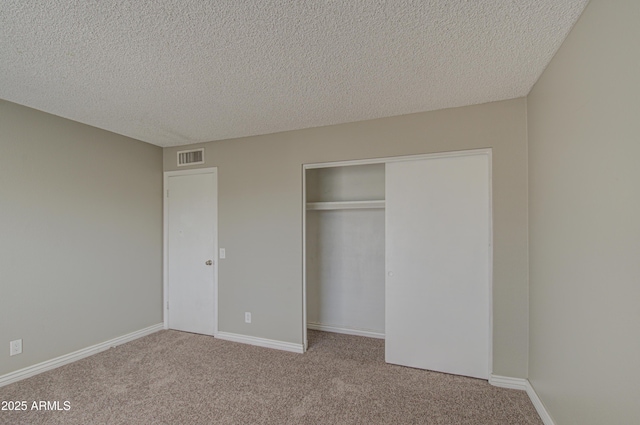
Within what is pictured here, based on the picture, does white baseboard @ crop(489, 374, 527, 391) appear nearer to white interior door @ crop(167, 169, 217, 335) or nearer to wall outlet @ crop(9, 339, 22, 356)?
white interior door @ crop(167, 169, 217, 335)

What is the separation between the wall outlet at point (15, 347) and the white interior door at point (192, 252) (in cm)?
151

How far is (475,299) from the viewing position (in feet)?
8.79

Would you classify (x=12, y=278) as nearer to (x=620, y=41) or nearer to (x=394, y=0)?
(x=394, y=0)

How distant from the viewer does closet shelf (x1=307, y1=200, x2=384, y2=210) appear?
358 cm

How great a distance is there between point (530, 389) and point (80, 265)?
14.3ft

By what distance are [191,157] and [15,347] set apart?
2.53 meters

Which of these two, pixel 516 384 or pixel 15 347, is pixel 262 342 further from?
pixel 516 384

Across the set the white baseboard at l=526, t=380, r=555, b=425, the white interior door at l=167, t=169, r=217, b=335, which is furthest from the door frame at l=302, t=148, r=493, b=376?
the white interior door at l=167, t=169, r=217, b=335

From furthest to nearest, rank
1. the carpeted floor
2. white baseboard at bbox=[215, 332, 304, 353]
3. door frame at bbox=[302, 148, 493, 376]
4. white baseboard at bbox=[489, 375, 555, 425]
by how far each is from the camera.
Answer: white baseboard at bbox=[215, 332, 304, 353] → door frame at bbox=[302, 148, 493, 376] → white baseboard at bbox=[489, 375, 555, 425] → the carpeted floor

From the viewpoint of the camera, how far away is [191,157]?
393 cm

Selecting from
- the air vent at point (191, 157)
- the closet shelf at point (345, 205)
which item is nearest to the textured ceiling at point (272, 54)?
the air vent at point (191, 157)

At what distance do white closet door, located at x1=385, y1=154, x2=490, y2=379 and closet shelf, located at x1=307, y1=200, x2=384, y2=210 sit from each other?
0.59m

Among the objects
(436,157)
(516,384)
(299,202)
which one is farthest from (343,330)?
(436,157)

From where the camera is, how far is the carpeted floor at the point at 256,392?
2.14m
